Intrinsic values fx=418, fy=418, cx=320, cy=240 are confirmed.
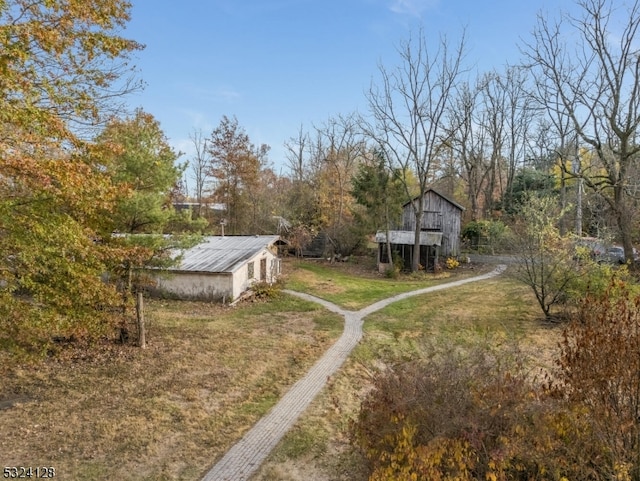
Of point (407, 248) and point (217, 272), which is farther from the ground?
point (407, 248)

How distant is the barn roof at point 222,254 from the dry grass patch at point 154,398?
5.08m

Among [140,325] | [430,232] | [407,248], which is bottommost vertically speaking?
[140,325]

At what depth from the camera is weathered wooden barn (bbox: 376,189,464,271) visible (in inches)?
1303

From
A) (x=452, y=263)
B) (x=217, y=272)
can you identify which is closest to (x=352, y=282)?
(x=452, y=263)

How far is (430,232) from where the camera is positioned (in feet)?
111

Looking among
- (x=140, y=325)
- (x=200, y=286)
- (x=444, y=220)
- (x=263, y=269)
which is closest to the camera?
(x=140, y=325)

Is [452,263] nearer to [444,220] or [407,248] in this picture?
[407,248]

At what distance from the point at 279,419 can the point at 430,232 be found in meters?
26.6

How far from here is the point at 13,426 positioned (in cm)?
902

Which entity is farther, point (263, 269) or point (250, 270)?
point (263, 269)

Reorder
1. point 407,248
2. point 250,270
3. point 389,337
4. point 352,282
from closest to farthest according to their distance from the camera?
point 389,337, point 250,270, point 352,282, point 407,248

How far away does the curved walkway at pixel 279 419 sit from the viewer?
7762 mm

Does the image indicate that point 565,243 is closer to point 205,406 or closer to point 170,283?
point 205,406

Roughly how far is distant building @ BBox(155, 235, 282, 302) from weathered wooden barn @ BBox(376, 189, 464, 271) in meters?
11.8
